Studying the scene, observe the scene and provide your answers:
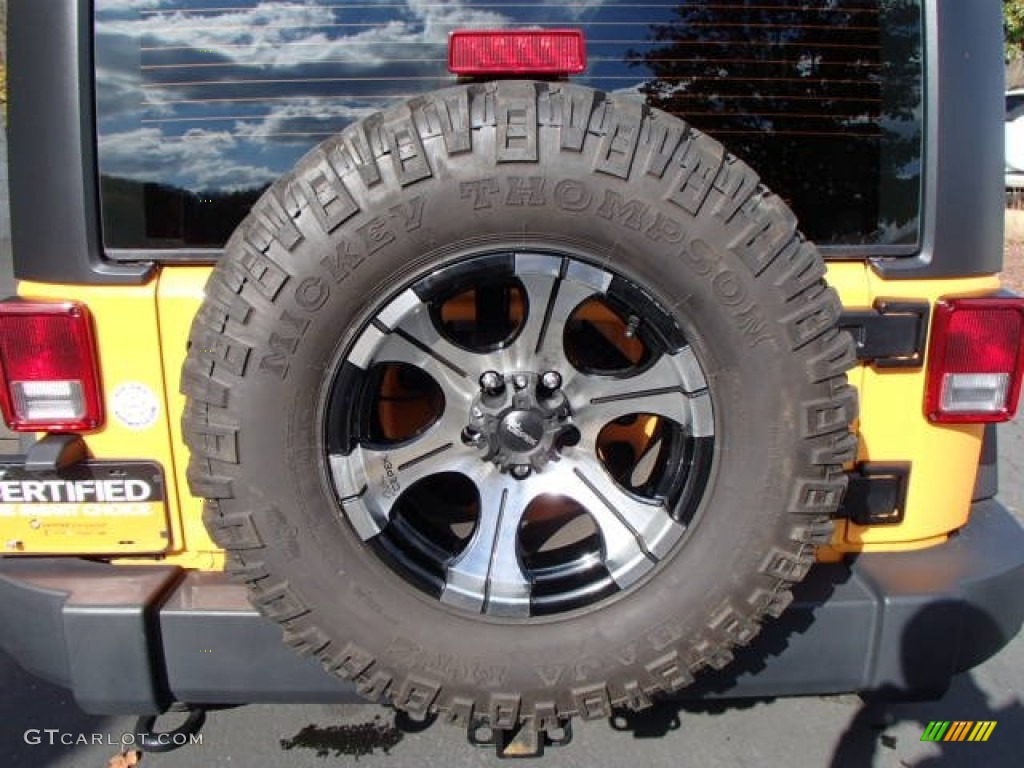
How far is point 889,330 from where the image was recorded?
6.57 ft

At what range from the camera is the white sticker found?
2.04m

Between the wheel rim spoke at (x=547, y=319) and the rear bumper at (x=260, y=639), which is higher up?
the wheel rim spoke at (x=547, y=319)

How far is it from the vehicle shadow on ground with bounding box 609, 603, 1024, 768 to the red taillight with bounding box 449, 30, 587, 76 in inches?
55.8

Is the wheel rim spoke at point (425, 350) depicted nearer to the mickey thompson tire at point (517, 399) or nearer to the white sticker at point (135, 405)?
the mickey thompson tire at point (517, 399)

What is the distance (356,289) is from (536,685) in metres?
0.93

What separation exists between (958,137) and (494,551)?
4.83 ft

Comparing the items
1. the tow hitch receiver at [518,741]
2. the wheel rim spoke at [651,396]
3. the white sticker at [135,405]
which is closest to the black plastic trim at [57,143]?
the white sticker at [135,405]

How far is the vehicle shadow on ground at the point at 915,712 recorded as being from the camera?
206cm

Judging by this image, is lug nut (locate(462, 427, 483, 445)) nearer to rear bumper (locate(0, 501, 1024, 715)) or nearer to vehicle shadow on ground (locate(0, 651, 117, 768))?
rear bumper (locate(0, 501, 1024, 715))

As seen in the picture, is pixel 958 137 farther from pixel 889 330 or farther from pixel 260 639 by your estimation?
pixel 260 639

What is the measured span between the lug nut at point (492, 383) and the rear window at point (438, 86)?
→ 27.3 inches

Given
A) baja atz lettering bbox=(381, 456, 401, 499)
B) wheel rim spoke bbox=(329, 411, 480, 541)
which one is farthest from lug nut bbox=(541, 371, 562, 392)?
baja atz lettering bbox=(381, 456, 401, 499)

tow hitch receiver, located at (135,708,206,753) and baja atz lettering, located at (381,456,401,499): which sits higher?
baja atz lettering, located at (381,456,401,499)

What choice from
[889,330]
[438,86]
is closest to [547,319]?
[438,86]
